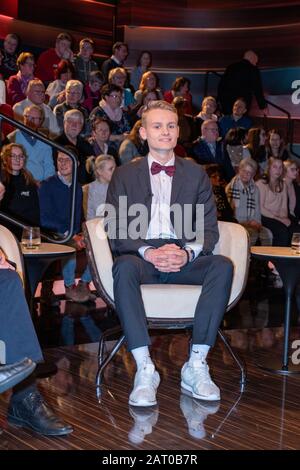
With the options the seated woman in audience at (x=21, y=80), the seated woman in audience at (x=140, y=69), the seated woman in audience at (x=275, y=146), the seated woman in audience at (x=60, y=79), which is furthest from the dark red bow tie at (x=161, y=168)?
the seated woman in audience at (x=140, y=69)

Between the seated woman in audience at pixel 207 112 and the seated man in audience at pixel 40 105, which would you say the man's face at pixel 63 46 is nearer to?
the seated man in audience at pixel 40 105

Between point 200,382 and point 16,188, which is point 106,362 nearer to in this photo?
point 200,382

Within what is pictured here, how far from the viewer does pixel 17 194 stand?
5344mm

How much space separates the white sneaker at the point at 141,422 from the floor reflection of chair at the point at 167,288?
282 millimetres

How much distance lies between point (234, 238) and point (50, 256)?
2.99 feet

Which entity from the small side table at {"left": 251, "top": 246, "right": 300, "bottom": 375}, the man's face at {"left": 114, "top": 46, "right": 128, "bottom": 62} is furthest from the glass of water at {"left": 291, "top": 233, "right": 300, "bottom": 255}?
the man's face at {"left": 114, "top": 46, "right": 128, "bottom": 62}

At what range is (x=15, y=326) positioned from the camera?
2.76m

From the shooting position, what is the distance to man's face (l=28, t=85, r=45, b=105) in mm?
6995

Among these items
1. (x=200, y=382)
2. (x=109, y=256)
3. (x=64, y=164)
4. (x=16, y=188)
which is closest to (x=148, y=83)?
(x=64, y=164)

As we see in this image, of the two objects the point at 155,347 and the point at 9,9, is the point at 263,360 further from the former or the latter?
the point at 9,9

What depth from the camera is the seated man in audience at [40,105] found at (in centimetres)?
698

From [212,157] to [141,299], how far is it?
4.97 meters

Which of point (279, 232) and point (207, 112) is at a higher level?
point (207, 112)
